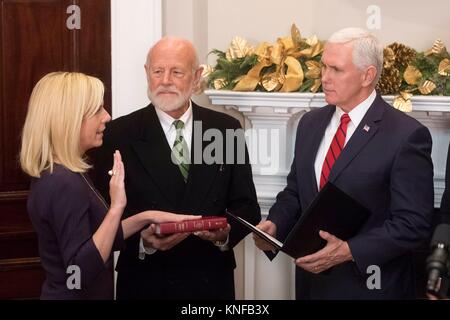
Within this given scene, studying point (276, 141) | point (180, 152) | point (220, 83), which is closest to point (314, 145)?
point (180, 152)

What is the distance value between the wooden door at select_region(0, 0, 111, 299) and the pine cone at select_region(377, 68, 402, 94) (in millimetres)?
1165

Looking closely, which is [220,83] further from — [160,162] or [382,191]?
[382,191]

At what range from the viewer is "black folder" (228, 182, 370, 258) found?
289 cm

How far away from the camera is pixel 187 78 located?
129 inches

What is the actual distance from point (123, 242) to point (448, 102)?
4.63ft

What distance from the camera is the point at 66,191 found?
2.61 m

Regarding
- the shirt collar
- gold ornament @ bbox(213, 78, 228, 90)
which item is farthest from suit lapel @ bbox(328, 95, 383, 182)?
gold ornament @ bbox(213, 78, 228, 90)

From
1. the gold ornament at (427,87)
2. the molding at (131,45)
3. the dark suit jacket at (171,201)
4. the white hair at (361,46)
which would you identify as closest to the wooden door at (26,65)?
the molding at (131,45)

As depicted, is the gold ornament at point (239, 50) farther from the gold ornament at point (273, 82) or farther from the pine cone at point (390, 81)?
the pine cone at point (390, 81)
